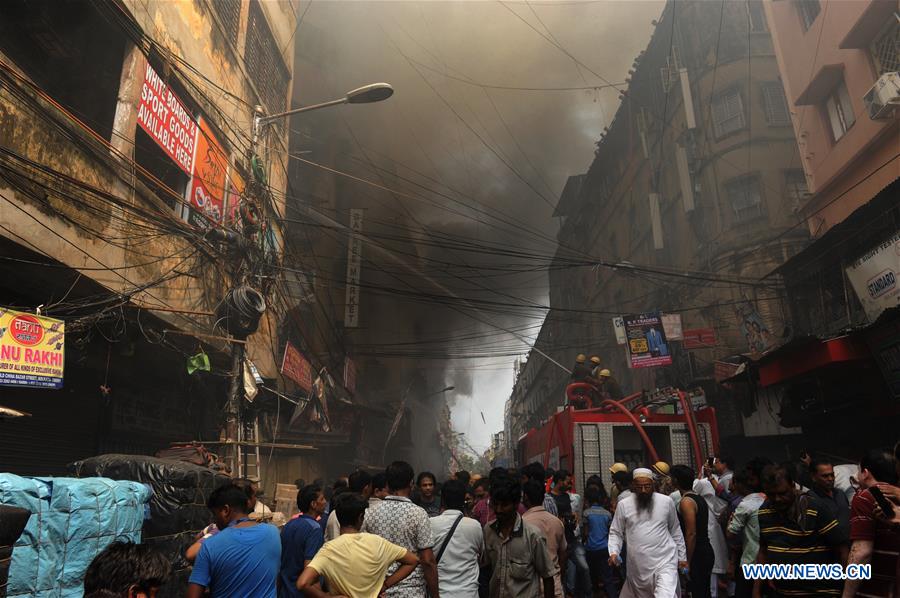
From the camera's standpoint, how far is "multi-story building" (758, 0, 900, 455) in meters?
9.88

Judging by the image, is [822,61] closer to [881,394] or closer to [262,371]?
[881,394]

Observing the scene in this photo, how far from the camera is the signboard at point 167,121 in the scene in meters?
9.50

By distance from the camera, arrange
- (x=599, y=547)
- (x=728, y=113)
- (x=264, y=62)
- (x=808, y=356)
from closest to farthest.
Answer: (x=599, y=547)
(x=808, y=356)
(x=264, y=62)
(x=728, y=113)

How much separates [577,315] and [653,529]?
111 ft

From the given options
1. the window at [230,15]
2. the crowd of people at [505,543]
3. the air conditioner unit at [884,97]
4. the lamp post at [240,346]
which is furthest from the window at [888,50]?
the window at [230,15]

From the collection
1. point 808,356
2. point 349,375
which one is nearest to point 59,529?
point 808,356

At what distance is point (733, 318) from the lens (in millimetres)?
19047

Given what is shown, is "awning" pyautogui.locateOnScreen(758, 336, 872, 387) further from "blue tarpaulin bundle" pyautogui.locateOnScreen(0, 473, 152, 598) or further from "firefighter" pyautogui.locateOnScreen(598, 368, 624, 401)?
"blue tarpaulin bundle" pyautogui.locateOnScreen(0, 473, 152, 598)

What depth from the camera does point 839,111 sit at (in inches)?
608

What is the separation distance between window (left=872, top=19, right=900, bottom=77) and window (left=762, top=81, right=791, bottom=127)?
19.9ft

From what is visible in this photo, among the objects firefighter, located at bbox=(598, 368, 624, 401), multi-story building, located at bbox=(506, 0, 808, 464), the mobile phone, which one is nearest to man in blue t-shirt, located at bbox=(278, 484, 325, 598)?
the mobile phone

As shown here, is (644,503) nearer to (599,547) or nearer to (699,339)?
(599,547)

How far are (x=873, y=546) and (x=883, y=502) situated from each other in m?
0.26

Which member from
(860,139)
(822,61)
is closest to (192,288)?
(860,139)
